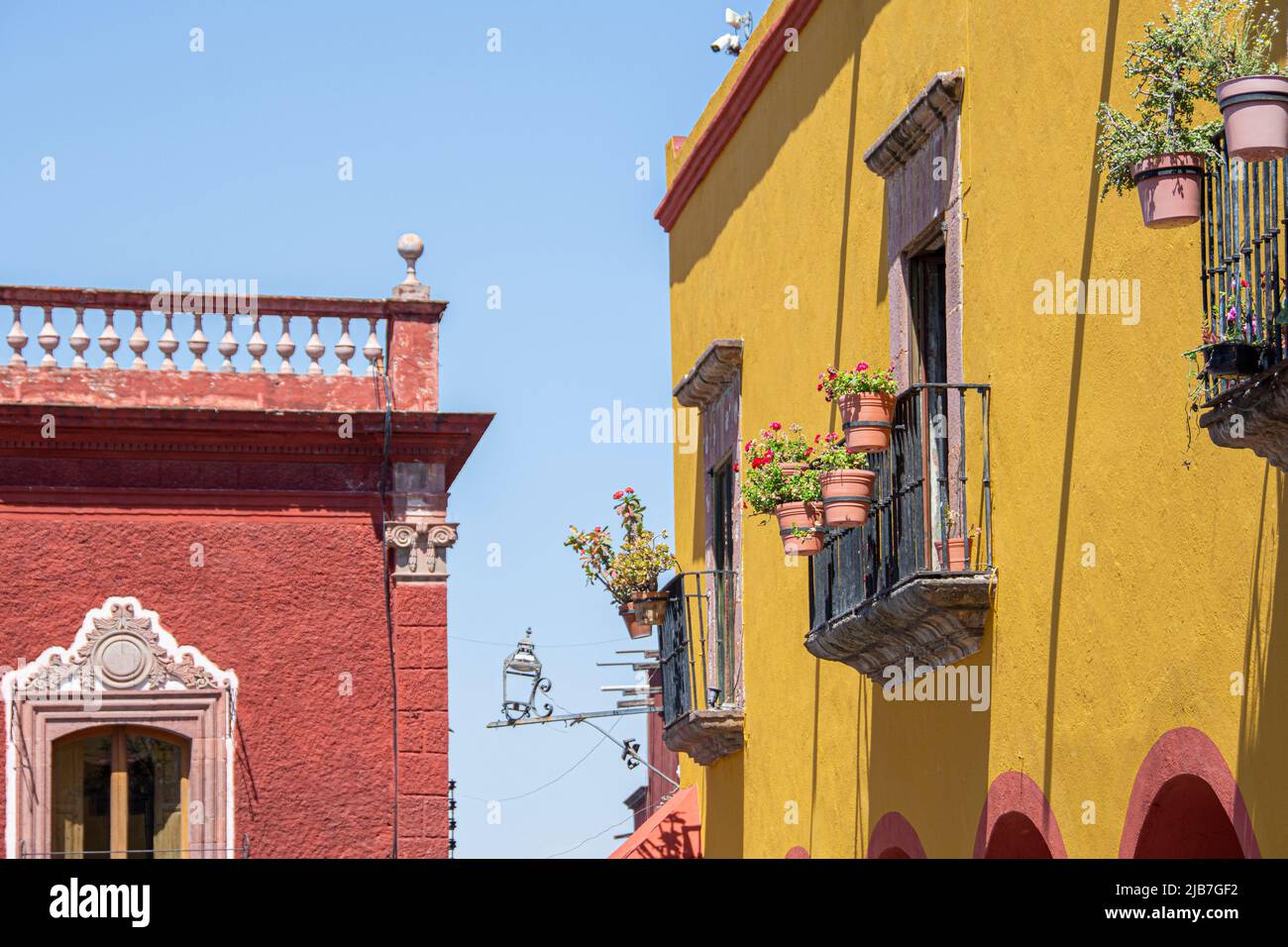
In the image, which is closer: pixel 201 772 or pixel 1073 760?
pixel 1073 760

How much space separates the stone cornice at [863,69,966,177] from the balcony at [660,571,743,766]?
3.44 metres

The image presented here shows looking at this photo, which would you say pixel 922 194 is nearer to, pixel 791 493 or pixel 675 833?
pixel 791 493

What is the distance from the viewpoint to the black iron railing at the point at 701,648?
1369cm

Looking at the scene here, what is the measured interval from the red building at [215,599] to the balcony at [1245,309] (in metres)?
10.3

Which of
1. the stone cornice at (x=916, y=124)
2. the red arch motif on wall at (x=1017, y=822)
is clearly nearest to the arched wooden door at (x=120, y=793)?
the stone cornice at (x=916, y=124)

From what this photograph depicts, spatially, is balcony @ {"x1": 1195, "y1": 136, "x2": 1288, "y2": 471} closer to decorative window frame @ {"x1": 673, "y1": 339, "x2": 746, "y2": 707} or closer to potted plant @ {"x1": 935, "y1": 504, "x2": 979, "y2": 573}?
potted plant @ {"x1": 935, "y1": 504, "x2": 979, "y2": 573}

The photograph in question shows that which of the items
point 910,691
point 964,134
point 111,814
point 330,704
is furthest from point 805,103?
point 111,814

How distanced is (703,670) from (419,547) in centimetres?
352

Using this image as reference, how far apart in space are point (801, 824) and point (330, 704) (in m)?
5.00

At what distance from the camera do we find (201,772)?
15992 millimetres

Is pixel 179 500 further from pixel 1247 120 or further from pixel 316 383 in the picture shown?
pixel 1247 120

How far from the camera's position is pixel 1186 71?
22.0 feet

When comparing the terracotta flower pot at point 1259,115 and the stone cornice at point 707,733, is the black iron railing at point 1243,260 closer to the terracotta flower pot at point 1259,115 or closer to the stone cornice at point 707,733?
the terracotta flower pot at point 1259,115

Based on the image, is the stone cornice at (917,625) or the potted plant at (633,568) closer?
the stone cornice at (917,625)
